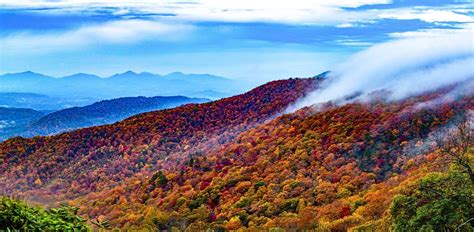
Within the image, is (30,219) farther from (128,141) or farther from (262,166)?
(128,141)

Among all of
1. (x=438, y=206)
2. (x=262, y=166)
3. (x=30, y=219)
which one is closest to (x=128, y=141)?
(x=262, y=166)

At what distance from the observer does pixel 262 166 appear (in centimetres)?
10312

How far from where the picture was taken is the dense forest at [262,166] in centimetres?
4855

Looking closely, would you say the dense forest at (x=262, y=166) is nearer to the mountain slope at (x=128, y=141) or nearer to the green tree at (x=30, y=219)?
the mountain slope at (x=128, y=141)

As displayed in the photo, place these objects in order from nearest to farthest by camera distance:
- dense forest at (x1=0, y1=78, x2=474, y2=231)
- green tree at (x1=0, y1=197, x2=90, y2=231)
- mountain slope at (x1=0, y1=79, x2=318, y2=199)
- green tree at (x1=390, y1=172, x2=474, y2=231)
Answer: green tree at (x1=0, y1=197, x2=90, y2=231) < green tree at (x1=390, y1=172, x2=474, y2=231) < dense forest at (x1=0, y1=78, x2=474, y2=231) < mountain slope at (x1=0, y1=79, x2=318, y2=199)

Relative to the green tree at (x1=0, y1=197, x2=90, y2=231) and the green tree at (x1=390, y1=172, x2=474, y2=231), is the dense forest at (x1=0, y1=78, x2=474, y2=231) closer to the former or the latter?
the green tree at (x1=390, y1=172, x2=474, y2=231)

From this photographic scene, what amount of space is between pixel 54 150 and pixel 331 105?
69041 millimetres

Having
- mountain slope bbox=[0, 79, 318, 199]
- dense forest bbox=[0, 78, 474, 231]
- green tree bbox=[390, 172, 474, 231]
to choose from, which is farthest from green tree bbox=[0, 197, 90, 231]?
mountain slope bbox=[0, 79, 318, 199]

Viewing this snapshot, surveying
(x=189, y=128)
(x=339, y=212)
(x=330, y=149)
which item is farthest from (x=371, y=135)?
(x=189, y=128)

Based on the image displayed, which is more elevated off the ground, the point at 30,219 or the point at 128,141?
the point at 30,219

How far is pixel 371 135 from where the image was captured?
93.1 m

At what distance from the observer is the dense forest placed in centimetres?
4855

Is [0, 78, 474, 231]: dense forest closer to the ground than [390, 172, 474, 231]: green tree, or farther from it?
closer to the ground

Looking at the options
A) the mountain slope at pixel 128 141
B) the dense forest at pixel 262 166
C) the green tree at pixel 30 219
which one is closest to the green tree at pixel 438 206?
the dense forest at pixel 262 166
